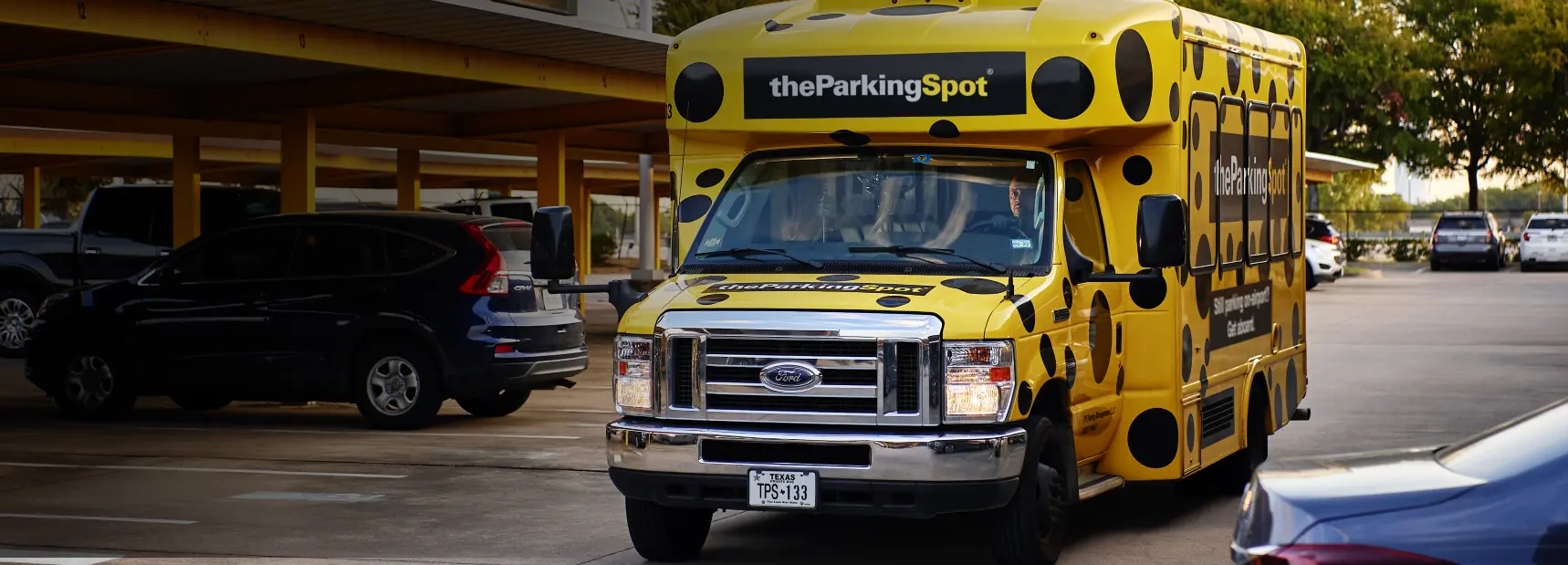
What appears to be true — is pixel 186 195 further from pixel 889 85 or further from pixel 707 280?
pixel 889 85

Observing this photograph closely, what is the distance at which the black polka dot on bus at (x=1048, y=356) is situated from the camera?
8227 mm

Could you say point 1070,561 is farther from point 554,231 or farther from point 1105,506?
point 554,231

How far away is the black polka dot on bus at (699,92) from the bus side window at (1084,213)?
173 centimetres

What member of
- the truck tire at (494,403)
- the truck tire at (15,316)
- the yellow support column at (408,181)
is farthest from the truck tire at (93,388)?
the yellow support column at (408,181)

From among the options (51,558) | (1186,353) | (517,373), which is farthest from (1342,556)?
(517,373)

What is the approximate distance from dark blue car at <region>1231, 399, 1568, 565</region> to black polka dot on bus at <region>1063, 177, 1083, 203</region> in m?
3.79

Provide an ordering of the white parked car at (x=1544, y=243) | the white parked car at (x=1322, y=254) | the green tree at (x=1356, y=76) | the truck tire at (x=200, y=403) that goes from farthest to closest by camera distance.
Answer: the green tree at (x=1356, y=76) < the white parked car at (x=1544, y=243) < the white parked car at (x=1322, y=254) < the truck tire at (x=200, y=403)

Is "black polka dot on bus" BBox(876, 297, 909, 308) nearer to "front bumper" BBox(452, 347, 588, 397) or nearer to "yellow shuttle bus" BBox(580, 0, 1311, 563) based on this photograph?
"yellow shuttle bus" BBox(580, 0, 1311, 563)

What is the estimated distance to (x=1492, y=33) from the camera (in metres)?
60.6

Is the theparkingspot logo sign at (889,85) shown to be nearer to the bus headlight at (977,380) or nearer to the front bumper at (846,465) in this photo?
the bus headlight at (977,380)

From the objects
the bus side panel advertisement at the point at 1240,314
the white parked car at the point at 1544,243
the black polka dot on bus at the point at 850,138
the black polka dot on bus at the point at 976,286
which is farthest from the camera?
the white parked car at the point at 1544,243

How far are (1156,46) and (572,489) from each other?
4.69m

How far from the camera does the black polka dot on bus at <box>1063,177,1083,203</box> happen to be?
9090 millimetres

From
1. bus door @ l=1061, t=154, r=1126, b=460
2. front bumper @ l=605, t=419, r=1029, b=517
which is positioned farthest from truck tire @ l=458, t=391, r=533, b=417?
front bumper @ l=605, t=419, r=1029, b=517
